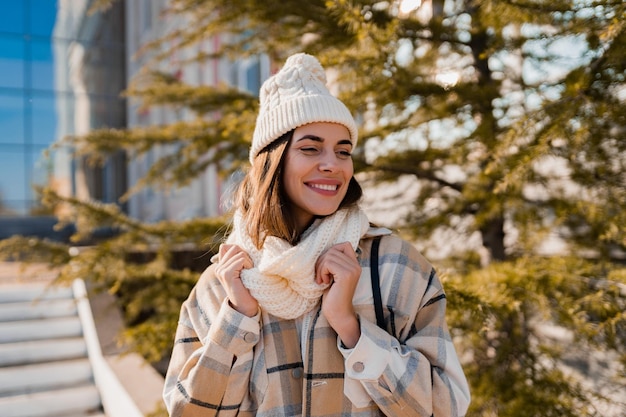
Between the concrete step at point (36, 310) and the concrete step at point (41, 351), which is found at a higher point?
the concrete step at point (36, 310)

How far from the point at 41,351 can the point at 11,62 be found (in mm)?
15443

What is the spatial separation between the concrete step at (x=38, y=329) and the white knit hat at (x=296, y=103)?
4.45 meters

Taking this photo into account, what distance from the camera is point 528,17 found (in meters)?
1.87

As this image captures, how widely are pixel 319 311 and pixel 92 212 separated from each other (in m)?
2.32

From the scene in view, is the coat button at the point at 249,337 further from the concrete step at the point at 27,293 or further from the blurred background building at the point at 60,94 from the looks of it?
the blurred background building at the point at 60,94

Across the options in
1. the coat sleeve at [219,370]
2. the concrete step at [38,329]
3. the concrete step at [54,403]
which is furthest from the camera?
the concrete step at [38,329]

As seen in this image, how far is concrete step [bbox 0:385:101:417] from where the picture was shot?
14.0 feet

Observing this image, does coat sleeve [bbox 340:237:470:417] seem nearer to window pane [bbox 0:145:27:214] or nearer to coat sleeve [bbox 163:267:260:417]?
coat sleeve [bbox 163:267:260:417]

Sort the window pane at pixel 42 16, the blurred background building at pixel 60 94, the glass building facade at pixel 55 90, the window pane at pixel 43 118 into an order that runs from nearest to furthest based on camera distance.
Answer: the blurred background building at pixel 60 94 → the glass building facade at pixel 55 90 → the window pane at pixel 42 16 → the window pane at pixel 43 118

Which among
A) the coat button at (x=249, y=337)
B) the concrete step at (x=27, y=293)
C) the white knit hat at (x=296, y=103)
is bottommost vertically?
the concrete step at (x=27, y=293)

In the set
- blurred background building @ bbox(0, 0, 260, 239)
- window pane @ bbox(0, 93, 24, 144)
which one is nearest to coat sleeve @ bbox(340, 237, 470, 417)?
blurred background building @ bbox(0, 0, 260, 239)

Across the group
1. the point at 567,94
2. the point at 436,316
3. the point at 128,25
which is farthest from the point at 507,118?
the point at 128,25

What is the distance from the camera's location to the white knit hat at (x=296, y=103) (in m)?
1.53

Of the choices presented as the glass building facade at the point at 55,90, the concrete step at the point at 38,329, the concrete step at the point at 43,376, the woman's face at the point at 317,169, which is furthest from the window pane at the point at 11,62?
the woman's face at the point at 317,169
